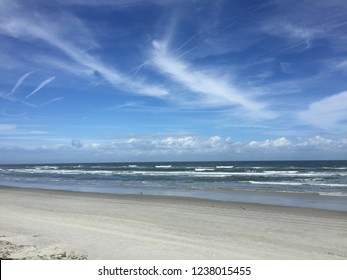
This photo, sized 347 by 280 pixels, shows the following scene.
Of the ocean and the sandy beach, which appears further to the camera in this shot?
the ocean

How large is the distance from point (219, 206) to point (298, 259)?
321 inches

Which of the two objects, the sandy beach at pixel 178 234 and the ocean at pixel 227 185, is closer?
the sandy beach at pixel 178 234

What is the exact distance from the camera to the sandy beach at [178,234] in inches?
268

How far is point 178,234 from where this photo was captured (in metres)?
8.95

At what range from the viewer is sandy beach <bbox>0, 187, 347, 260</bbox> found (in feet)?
22.3

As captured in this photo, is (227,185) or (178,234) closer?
(178,234)

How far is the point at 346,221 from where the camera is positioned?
11.4 m

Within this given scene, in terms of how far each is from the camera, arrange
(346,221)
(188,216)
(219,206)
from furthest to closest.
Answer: (219,206)
(188,216)
(346,221)

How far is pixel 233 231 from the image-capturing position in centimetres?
953
